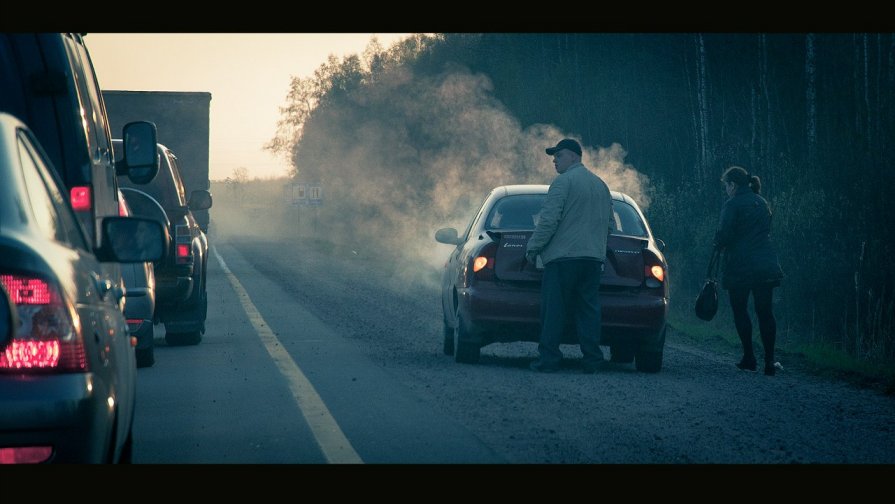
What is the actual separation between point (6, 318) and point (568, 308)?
304 inches

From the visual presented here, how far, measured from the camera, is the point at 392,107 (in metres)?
51.1

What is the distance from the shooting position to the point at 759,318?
12.2 meters

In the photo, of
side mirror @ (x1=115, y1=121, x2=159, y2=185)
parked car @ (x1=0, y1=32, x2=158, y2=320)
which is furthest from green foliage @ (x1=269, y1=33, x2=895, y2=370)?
parked car @ (x1=0, y1=32, x2=158, y2=320)

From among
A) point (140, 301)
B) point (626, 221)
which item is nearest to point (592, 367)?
point (626, 221)

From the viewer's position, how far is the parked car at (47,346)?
381 centimetres

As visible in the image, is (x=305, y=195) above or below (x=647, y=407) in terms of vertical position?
above

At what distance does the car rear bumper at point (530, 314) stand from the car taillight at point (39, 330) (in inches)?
290

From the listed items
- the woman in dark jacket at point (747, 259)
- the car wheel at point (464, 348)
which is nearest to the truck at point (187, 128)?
the car wheel at point (464, 348)

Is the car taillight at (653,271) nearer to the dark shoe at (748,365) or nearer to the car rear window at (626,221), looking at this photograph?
the car rear window at (626,221)

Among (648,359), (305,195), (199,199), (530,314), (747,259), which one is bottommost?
(648,359)

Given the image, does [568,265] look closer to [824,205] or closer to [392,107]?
[824,205]

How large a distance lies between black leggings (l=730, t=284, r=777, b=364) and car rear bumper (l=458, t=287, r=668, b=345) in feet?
4.25

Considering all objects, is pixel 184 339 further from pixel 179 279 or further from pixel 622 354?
pixel 622 354

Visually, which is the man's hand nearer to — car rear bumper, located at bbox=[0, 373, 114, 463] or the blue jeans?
the blue jeans
